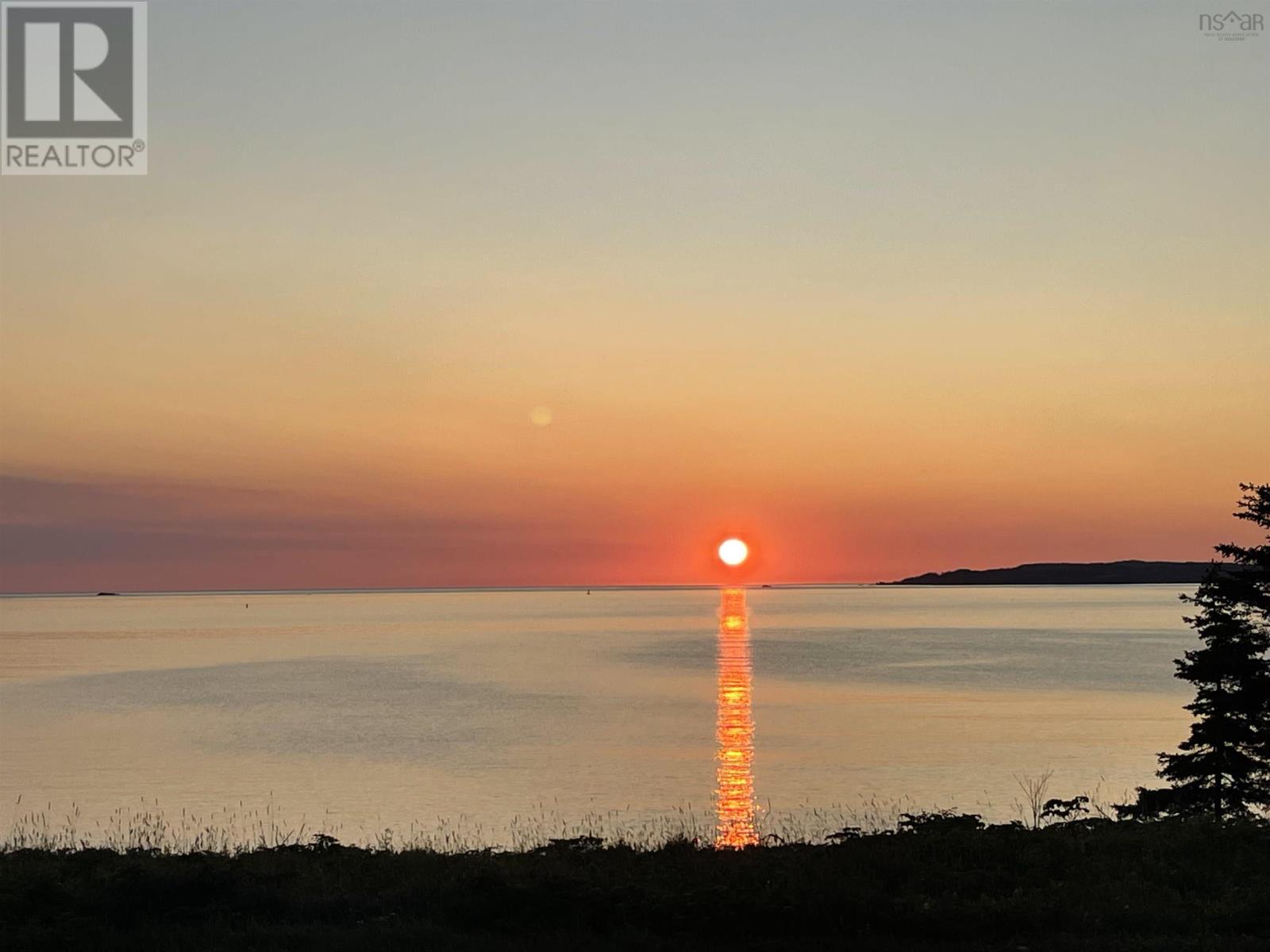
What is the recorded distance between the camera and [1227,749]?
103ft

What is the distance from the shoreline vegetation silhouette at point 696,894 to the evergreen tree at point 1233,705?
34.3 ft

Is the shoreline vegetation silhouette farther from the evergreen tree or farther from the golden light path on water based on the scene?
the evergreen tree

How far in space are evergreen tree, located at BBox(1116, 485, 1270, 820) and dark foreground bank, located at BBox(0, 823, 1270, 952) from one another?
1299 cm

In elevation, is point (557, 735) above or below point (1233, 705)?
below

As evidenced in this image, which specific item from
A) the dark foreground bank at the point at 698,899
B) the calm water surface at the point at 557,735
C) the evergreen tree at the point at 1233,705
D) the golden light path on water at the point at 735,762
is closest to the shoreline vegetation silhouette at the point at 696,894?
the dark foreground bank at the point at 698,899

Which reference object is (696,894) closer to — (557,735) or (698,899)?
(698,899)

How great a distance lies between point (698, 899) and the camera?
50.0 ft

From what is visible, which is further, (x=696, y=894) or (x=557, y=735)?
(x=557, y=735)

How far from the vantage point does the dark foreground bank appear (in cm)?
1407

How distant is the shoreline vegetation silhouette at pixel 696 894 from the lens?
14.1m

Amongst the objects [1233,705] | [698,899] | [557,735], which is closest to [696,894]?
[698,899]

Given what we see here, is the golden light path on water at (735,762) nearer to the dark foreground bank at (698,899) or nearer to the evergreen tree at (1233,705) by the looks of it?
the dark foreground bank at (698,899)

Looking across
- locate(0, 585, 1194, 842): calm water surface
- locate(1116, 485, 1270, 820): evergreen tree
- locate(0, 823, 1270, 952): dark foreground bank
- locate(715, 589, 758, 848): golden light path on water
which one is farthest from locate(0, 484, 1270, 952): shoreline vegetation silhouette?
locate(0, 585, 1194, 842): calm water surface

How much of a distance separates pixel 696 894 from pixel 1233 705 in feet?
72.8
